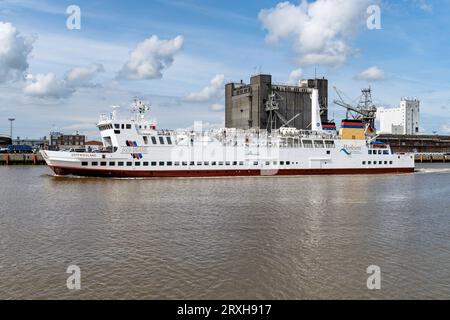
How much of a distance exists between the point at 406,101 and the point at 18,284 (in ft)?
562

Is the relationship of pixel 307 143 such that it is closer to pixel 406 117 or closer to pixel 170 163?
pixel 170 163

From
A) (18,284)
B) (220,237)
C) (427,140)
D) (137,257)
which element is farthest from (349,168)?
(427,140)

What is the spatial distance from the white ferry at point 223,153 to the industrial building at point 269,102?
34.2 metres

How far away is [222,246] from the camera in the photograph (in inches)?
636

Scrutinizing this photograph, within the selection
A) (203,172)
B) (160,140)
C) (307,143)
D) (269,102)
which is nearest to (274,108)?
(269,102)

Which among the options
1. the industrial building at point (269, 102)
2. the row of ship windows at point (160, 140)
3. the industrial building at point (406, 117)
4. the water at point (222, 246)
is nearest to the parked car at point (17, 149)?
the industrial building at point (269, 102)

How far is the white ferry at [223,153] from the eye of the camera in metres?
42.8

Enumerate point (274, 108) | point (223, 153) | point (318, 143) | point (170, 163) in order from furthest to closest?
1. point (274, 108)
2. point (318, 143)
3. point (223, 153)
4. point (170, 163)

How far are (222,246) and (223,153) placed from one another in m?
32.1

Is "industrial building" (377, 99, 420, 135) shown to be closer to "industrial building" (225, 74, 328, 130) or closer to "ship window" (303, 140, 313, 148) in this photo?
"industrial building" (225, 74, 328, 130)

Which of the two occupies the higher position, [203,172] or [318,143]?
[318,143]

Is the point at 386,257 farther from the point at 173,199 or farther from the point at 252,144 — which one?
the point at 252,144

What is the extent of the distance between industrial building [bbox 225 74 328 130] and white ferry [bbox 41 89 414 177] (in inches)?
1345

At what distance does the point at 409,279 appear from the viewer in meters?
12.5
